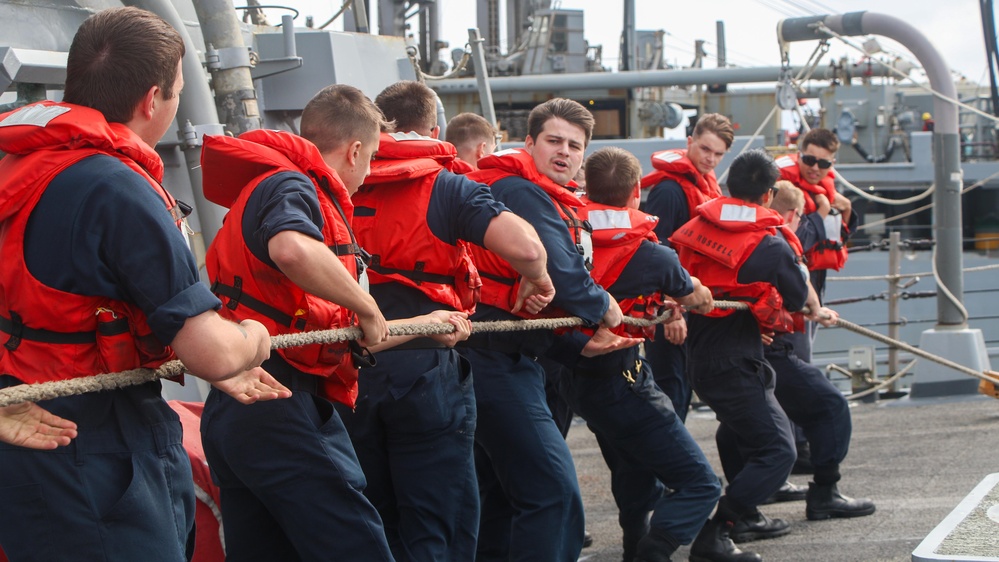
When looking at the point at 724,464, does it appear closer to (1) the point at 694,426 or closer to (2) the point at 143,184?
(1) the point at 694,426

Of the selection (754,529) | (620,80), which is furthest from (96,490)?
(620,80)

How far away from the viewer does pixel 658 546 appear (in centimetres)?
485

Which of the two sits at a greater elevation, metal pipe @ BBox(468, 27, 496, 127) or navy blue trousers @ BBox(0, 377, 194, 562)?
metal pipe @ BBox(468, 27, 496, 127)

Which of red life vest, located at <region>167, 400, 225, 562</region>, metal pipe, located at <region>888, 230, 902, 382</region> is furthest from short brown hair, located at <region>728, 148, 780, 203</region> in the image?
metal pipe, located at <region>888, 230, 902, 382</region>

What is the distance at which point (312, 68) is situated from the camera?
6781 millimetres

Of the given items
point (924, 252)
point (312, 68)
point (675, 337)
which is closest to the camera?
point (675, 337)

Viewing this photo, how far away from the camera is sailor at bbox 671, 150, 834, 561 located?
531 cm

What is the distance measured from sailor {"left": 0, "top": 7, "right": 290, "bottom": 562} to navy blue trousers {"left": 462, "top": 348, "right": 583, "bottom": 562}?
5.57 feet

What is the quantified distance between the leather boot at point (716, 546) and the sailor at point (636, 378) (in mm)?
404

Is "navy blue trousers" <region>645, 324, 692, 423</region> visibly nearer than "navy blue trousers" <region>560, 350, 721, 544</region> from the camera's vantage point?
No

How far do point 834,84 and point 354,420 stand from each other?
18689mm

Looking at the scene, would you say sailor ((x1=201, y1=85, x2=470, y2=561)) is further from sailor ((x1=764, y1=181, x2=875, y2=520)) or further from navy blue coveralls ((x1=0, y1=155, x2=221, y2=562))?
sailor ((x1=764, y1=181, x2=875, y2=520))

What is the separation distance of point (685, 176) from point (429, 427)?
10.8 ft

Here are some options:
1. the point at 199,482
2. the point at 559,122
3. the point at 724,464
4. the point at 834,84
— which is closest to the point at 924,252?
the point at 834,84
